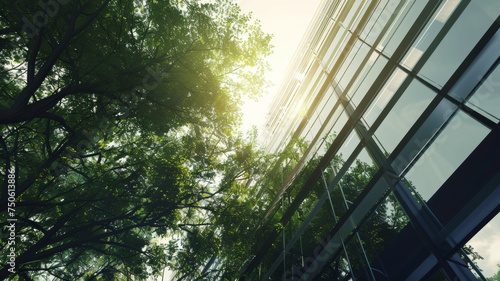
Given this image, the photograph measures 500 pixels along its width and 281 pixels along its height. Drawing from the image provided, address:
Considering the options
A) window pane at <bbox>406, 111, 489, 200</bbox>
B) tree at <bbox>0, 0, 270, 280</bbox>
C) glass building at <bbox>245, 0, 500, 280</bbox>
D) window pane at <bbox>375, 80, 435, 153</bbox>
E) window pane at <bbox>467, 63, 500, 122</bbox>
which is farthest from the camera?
tree at <bbox>0, 0, 270, 280</bbox>

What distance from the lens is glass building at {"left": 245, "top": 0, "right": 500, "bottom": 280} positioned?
12.3 feet

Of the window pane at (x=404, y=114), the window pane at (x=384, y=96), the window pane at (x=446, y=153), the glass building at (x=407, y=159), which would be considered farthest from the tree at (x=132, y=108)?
the window pane at (x=446, y=153)

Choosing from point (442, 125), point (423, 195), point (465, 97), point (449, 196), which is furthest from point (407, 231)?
point (465, 97)

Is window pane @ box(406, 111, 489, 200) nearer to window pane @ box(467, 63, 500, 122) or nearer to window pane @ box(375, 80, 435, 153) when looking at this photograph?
window pane @ box(467, 63, 500, 122)

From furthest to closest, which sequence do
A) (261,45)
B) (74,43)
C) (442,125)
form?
(261,45)
(74,43)
(442,125)

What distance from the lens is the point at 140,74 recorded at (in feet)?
21.9

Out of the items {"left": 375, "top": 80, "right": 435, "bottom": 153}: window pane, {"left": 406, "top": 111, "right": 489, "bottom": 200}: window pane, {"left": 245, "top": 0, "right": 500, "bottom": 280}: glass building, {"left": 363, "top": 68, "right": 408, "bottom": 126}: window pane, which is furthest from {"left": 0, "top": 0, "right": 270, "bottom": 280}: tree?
{"left": 406, "top": 111, "right": 489, "bottom": 200}: window pane

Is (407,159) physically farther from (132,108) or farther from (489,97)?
(132,108)

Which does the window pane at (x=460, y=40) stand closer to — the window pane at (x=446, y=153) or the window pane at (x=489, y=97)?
the window pane at (x=489, y=97)

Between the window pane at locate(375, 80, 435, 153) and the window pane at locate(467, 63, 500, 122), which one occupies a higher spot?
the window pane at locate(375, 80, 435, 153)

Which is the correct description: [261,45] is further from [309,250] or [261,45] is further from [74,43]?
[309,250]

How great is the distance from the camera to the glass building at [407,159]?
3.73 m

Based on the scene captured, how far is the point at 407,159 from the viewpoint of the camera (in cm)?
517

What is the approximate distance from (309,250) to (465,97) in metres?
7.02
